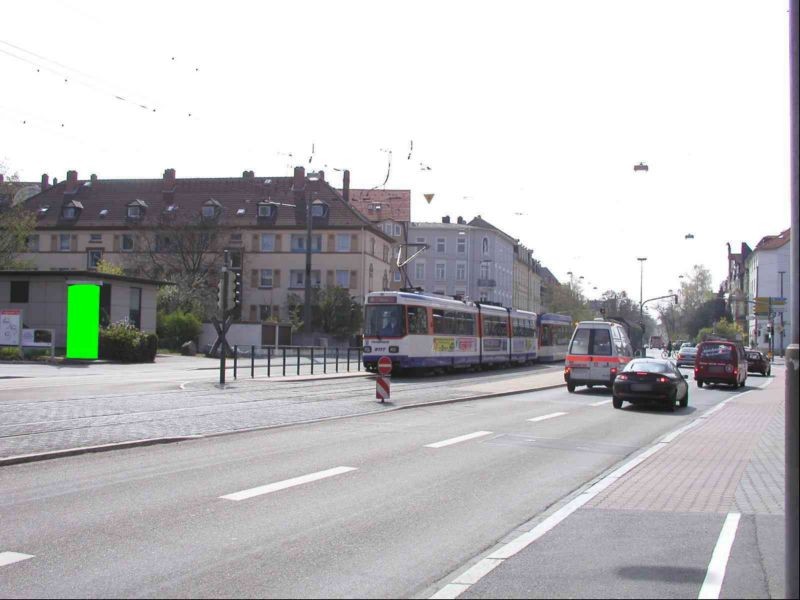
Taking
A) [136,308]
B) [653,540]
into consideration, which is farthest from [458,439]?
[136,308]

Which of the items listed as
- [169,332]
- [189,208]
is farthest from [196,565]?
[189,208]

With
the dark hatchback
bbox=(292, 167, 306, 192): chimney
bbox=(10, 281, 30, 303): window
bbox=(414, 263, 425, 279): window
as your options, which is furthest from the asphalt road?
bbox=(414, 263, 425, 279): window

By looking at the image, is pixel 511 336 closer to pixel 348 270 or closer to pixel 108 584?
pixel 348 270

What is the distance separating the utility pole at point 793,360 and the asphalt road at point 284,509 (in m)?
2.51

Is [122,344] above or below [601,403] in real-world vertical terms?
above

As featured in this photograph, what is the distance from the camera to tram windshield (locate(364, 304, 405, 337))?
1300 inches

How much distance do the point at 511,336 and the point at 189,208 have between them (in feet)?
127

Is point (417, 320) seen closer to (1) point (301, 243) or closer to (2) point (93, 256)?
(1) point (301, 243)

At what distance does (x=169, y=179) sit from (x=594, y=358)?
57.6m

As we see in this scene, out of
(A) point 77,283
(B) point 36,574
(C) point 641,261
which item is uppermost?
(C) point 641,261

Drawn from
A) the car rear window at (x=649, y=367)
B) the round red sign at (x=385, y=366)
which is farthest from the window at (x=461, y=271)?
the round red sign at (x=385, y=366)

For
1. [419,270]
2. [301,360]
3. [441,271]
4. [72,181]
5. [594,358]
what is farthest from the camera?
[441,271]

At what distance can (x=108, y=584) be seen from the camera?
5.91 m

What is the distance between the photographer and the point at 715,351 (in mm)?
35094
